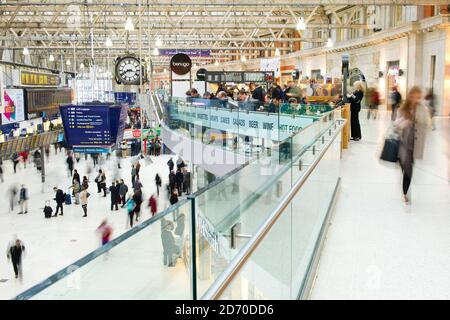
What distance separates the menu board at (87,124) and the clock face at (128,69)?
131 centimetres

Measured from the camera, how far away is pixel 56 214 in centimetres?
2197

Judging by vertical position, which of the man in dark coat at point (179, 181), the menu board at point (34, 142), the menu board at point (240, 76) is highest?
the menu board at point (240, 76)

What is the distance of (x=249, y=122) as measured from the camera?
16281mm

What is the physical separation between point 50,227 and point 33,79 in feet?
49.9

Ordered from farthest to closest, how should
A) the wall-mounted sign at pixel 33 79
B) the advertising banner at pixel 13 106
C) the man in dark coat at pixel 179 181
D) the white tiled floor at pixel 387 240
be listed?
the wall-mounted sign at pixel 33 79
the advertising banner at pixel 13 106
the man in dark coat at pixel 179 181
the white tiled floor at pixel 387 240

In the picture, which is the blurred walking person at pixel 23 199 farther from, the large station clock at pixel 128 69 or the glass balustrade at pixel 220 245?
the glass balustrade at pixel 220 245

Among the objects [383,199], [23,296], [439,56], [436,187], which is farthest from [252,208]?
[439,56]

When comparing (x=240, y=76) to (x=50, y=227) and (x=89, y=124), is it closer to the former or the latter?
(x=89, y=124)

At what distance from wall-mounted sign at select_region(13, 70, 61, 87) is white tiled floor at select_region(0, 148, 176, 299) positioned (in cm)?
506

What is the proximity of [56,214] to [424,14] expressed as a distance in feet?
63.9

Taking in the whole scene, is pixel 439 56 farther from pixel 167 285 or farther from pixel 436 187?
pixel 167 285

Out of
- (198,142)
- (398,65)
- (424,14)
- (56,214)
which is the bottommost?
(56,214)

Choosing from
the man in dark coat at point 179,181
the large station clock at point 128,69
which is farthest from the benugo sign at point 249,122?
the man in dark coat at point 179,181

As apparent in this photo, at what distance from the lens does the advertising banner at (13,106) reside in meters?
26.1
